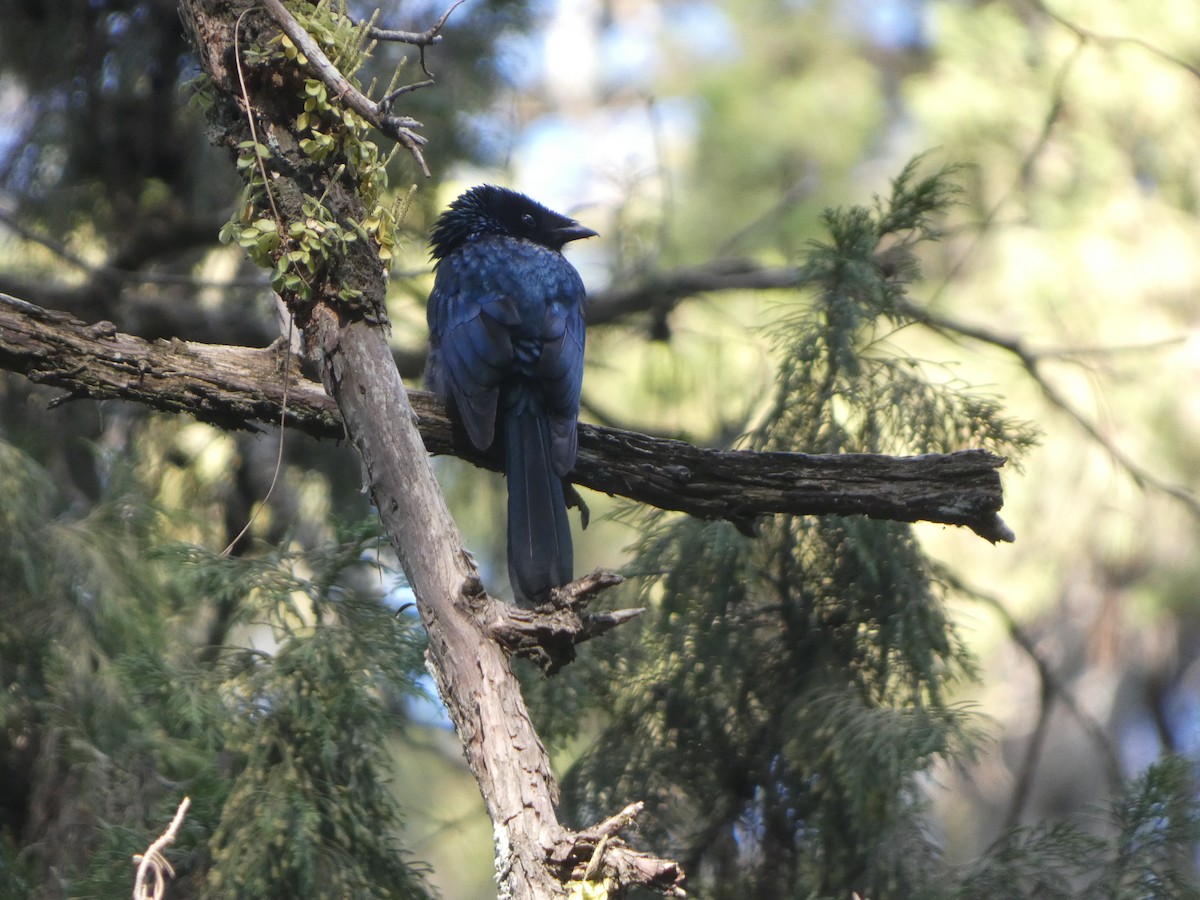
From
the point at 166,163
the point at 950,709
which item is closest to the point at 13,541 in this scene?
the point at 166,163

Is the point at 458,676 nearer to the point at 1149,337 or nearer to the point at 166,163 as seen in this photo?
the point at 166,163

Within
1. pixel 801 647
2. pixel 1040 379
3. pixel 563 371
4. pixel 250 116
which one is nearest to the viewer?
pixel 250 116

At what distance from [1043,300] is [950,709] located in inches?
183

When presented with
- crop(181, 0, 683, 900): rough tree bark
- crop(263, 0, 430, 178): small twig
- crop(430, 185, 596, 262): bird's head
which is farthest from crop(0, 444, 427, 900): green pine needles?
crop(430, 185, 596, 262): bird's head

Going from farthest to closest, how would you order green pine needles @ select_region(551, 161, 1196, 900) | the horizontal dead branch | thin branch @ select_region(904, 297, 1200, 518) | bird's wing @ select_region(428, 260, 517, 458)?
1. thin branch @ select_region(904, 297, 1200, 518)
2. green pine needles @ select_region(551, 161, 1196, 900)
3. bird's wing @ select_region(428, 260, 517, 458)
4. the horizontal dead branch

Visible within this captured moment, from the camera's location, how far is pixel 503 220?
5.36 meters

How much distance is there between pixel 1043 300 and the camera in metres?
7.80

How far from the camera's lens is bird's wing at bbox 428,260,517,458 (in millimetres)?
3678

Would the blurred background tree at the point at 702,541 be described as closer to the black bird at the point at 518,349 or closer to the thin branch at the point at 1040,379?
the thin branch at the point at 1040,379

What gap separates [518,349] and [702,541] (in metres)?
0.94

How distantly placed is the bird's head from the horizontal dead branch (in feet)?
6.83

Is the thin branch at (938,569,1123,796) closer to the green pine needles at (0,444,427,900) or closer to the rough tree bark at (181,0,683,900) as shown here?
the green pine needles at (0,444,427,900)

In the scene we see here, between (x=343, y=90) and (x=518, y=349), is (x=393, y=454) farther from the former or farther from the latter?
(x=518, y=349)

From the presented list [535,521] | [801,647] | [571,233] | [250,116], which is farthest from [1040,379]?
[250,116]
